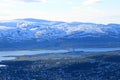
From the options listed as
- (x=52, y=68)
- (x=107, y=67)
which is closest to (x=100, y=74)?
(x=107, y=67)

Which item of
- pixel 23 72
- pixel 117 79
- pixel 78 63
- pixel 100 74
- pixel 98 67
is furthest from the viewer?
pixel 78 63

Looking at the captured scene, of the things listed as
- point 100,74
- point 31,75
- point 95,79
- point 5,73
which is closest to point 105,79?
point 95,79

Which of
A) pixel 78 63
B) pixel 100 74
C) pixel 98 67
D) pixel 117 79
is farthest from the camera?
pixel 78 63

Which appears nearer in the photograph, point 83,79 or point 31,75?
point 83,79

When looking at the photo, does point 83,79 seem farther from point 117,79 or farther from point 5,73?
point 5,73

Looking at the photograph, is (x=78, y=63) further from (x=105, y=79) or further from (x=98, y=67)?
(x=105, y=79)

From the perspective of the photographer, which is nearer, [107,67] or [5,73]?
[5,73]

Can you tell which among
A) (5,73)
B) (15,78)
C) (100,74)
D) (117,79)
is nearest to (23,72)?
(5,73)

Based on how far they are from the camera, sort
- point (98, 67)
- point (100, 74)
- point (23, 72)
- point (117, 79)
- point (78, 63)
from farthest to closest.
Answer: point (78, 63)
point (98, 67)
point (23, 72)
point (100, 74)
point (117, 79)

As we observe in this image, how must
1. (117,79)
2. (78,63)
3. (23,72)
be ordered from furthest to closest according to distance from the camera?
(78,63), (23,72), (117,79)
